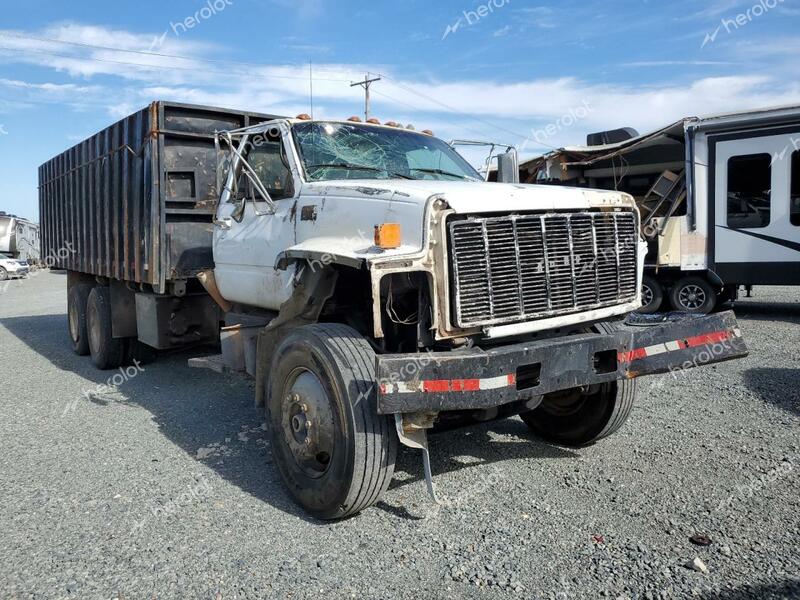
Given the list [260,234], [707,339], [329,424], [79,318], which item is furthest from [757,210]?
[79,318]

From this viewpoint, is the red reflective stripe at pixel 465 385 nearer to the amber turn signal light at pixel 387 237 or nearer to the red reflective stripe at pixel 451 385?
the red reflective stripe at pixel 451 385

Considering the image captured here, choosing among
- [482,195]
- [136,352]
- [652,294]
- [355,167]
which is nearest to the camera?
[482,195]

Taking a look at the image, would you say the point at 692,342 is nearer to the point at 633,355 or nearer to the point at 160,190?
the point at 633,355

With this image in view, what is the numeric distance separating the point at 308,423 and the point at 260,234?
1767 mm

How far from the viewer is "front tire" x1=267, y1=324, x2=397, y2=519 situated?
3557 millimetres

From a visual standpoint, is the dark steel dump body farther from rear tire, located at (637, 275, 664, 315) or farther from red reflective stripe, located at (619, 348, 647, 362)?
rear tire, located at (637, 275, 664, 315)

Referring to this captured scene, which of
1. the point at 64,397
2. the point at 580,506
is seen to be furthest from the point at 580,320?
the point at 64,397

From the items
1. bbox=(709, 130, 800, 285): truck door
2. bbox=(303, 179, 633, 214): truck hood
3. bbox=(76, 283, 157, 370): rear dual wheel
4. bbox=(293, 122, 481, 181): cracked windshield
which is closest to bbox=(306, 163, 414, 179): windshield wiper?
bbox=(293, 122, 481, 181): cracked windshield

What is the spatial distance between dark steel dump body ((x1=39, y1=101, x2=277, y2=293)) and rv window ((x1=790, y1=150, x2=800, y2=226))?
28.6 feet

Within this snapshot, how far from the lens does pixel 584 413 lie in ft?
16.1

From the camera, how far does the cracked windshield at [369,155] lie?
4773mm

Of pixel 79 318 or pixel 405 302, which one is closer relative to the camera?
pixel 405 302

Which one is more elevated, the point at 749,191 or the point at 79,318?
the point at 749,191

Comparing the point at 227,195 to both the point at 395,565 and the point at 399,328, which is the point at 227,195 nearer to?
the point at 399,328
